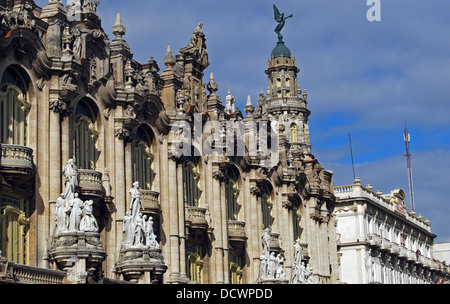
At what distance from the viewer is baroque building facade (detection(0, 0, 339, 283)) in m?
46.6

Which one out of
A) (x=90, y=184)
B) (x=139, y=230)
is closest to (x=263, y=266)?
(x=139, y=230)

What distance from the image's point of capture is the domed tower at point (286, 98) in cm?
10369

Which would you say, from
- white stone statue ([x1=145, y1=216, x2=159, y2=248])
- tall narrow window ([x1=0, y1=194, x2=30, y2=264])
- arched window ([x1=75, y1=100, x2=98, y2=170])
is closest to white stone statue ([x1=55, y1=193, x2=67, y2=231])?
tall narrow window ([x1=0, y1=194, x2=30, y2=264])

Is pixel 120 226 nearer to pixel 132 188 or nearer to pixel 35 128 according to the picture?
pixel 132 188

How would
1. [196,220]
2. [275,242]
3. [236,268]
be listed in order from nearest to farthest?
1. [196,220]
2. [236,268]
3. [275,242]

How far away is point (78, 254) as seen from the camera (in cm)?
4494

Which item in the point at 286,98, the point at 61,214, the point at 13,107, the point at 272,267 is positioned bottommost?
the point at 61,214

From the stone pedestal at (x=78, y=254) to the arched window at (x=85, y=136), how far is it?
22.9 feet

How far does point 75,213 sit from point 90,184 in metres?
5.03

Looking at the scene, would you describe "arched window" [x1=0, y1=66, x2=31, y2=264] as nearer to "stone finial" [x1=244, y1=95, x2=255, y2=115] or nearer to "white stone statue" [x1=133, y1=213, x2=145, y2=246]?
"white stone statue" [x1=133, y1=213, x2=145, y2=246]

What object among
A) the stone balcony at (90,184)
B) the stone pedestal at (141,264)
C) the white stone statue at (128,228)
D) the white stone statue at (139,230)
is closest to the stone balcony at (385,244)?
the stone pedestal at (141,264)

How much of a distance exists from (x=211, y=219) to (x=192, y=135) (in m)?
5.86

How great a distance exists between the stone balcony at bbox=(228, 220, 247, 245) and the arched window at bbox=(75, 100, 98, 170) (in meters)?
15.9

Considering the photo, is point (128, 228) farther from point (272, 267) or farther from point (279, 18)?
point (279, 18)
